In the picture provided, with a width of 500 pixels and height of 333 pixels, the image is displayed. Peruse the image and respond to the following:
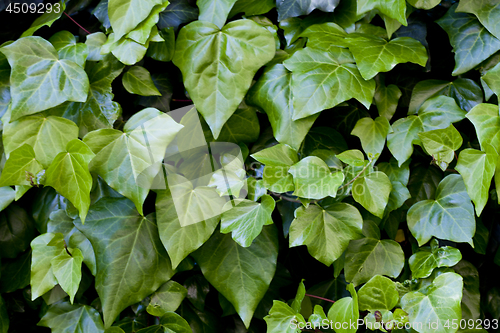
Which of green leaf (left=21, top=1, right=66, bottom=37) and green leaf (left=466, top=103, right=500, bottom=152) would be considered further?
green leaf (left=21, top=1, right=66, bottom=37)

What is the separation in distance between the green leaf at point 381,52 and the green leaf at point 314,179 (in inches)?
8.2

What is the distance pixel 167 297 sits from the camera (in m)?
0.83

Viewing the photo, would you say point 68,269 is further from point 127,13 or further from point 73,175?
point 127,13

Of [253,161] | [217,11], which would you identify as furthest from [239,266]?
[217,11]

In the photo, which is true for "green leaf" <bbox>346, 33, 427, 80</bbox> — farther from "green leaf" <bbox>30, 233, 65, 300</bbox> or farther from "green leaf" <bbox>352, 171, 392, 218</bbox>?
"green leaf" <bbox>30, 233, 65, 300</bbox>

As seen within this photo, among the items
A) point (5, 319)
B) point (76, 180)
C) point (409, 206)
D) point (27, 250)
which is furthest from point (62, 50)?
point (409, 206)

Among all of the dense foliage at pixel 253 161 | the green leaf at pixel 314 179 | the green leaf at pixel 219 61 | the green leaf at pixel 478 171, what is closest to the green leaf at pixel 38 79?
the dense foliage at pixel 253 161

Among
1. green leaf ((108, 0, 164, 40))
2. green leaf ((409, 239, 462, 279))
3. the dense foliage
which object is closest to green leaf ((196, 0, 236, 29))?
the dense foliage

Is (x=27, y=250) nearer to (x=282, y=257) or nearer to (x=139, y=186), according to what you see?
(x=139, y=186)

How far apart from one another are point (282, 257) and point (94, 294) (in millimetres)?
514

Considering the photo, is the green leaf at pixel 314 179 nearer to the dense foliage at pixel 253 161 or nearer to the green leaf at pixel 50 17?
the dense foliage at pixel 253 161

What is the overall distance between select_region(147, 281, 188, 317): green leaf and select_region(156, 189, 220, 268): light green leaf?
119mm

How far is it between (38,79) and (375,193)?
0.77m

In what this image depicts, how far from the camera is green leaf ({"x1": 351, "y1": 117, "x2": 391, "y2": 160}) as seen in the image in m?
0.82
